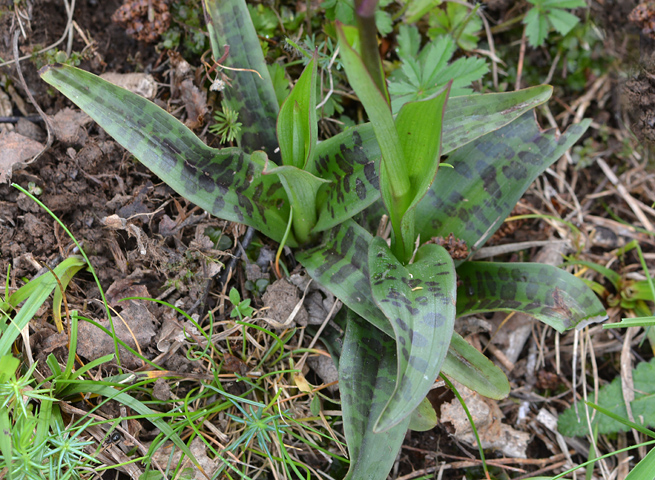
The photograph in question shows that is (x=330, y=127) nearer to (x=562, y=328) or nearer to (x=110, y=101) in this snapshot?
(x=110, y=101)

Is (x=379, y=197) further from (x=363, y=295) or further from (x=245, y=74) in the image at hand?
(x=245, y=74)

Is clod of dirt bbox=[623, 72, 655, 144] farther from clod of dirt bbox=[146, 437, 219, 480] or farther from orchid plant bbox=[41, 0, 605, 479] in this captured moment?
clod of dirt bbox=[146, 437, 219, 480]

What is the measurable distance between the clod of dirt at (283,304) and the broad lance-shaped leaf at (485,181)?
54 centimetres

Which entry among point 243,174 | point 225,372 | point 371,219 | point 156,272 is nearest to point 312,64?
point 243,174

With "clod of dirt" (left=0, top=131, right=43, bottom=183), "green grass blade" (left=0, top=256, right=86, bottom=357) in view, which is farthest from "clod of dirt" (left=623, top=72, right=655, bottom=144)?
"clod of dirt" (left=0, top=131, right=43, bottom=183)

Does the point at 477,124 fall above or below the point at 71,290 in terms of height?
above

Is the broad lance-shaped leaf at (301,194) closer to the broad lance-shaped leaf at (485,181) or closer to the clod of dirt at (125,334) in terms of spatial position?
the broad lance-shaped leaf at (485,181)

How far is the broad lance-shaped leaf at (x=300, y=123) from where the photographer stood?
136cm

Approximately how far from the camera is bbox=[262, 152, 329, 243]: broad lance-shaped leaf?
1396 millimetres

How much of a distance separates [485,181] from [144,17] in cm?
157

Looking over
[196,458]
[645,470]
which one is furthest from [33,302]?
[645,470]

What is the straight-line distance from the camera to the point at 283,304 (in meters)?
1.78

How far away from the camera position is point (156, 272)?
1.76m

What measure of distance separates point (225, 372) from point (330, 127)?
1.13 metres
